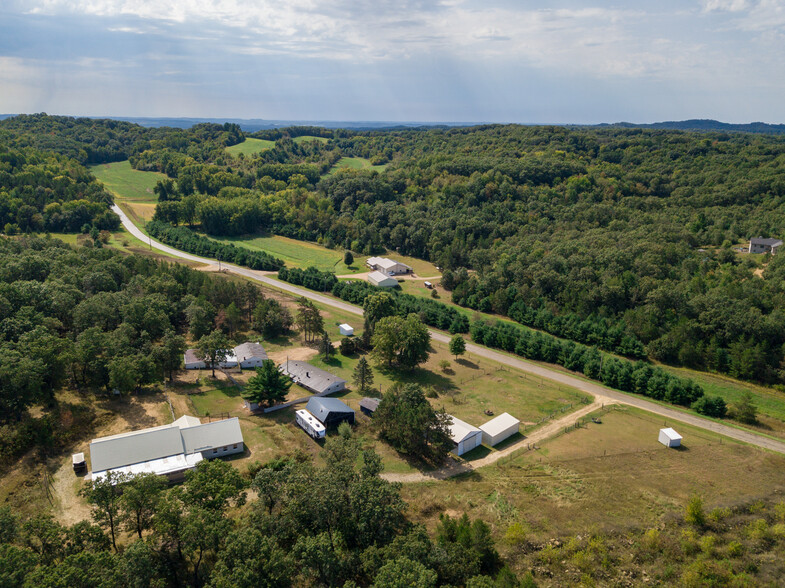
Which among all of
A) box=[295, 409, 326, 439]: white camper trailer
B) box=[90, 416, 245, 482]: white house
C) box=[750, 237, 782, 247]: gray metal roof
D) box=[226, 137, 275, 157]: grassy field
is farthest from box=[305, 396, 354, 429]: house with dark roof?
box=[226, 137, 275, 157]: grassy field

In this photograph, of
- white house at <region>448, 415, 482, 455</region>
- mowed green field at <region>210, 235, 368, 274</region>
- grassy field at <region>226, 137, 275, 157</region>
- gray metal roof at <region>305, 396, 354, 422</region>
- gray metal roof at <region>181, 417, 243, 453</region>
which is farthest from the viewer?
grassy field at <region>226, 137, 275, 157</region>

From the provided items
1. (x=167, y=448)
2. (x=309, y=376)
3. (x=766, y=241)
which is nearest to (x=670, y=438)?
(x=309, y=376)

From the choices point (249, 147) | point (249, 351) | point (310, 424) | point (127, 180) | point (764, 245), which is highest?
point (249, 147)

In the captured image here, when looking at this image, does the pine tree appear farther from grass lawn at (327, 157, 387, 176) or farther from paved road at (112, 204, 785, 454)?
grass lawn at (327, 157, 387, 176)

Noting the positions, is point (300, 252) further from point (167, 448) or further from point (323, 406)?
point (167, 448)

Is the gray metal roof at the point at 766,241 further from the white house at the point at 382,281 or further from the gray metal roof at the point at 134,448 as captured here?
the gray metal roof at the point at 134,448
